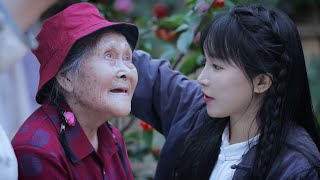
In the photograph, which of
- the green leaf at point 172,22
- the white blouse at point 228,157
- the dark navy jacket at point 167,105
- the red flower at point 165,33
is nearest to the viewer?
the white blouse at point 228,157

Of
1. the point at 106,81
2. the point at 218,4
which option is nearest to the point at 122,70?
the point at 106,81

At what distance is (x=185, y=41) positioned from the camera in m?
2.49

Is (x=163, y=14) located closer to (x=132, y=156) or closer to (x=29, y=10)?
(x=132, y=156)

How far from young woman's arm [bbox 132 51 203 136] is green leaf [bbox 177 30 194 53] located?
0.68 ft

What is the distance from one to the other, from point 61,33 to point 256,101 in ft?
2.38

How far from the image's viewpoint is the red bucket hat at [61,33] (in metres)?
1.80

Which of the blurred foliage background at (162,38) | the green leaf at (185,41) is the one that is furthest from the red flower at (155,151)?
the green leaf at (185,41)

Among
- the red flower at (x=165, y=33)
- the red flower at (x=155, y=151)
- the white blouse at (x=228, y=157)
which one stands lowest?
the red flower at (x=155, y=151)

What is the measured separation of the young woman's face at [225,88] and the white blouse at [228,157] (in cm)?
12

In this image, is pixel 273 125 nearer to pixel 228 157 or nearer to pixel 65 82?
pixel 228 157

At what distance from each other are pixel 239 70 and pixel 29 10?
0.93 meters

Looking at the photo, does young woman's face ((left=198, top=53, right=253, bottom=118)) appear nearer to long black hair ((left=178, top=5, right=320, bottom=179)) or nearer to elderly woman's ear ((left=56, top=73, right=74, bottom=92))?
long black hair ((left=178, top=5, right=320, bottom=179))

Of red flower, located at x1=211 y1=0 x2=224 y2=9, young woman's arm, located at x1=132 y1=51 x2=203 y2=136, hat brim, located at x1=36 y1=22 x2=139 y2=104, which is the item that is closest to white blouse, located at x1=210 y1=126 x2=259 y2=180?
young woman's arm, located at x1=132 y1=51 x2=203 y2=136

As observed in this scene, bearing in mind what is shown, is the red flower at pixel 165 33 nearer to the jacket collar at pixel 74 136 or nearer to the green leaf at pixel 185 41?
the green leaf at pixel 185 41
